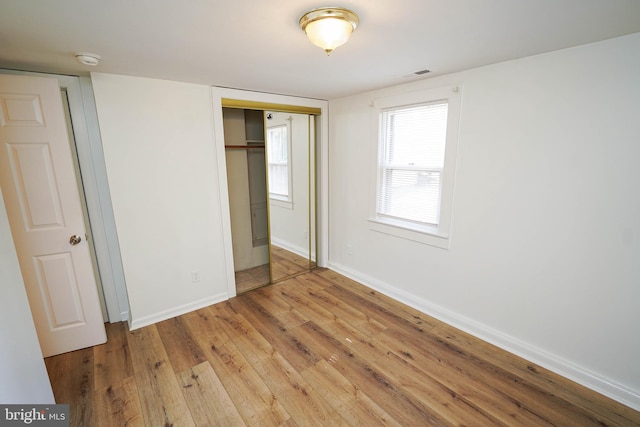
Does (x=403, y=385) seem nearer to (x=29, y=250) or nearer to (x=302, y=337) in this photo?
(x=302, y=337)

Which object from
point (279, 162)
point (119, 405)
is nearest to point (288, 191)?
point (279, 162)

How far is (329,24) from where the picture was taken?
1.37 meters

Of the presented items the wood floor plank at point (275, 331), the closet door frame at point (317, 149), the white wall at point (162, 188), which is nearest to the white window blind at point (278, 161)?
the closet door frame at point (317, 149)

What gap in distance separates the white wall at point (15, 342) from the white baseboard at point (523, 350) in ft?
9.71

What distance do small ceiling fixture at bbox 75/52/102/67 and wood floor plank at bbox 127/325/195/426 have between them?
2279 millimetres

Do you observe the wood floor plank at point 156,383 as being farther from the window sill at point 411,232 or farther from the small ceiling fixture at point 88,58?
the window sill at point 411,232

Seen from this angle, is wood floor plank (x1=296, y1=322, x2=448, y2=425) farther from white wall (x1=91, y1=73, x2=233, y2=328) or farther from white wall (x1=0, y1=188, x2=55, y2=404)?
white wall (x1=0, y1=188, x2=55, y2=404)

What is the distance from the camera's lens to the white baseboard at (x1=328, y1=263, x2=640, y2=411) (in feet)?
6.14

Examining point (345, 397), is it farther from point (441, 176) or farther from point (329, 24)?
point (329, 24)

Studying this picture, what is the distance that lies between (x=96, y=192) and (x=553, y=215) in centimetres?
378

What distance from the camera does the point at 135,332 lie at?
262 cm

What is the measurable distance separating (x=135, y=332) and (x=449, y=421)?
2709mm

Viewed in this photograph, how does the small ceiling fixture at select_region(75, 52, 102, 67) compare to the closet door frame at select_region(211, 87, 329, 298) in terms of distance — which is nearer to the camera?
the small ceiling fixture at select_region(75, 52, 102, 67)

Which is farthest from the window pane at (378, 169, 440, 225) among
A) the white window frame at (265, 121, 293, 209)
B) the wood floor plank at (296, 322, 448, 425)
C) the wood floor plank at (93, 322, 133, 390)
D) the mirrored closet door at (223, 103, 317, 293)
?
the wood floor plank at (93, 322, 133, 390)
